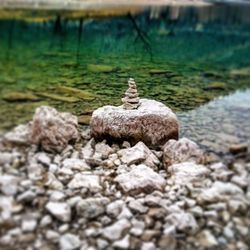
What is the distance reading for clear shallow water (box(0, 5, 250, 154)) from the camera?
7.14 metres

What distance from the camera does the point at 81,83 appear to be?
899 cm

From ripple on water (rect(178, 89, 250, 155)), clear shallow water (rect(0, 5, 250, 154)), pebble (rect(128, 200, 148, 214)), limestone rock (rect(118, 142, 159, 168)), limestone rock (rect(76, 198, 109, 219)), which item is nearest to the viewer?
limestone rock (rect(76, 198, 109, 219))

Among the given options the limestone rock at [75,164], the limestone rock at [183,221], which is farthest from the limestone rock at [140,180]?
the limestone rock at [183,221]

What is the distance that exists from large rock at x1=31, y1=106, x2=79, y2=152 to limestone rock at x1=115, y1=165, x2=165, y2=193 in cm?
105

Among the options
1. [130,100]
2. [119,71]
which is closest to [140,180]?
[130,100]

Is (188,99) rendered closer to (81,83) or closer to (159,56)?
(81,83)

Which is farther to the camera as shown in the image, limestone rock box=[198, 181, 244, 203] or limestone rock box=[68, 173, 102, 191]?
limestone rock box=[68, 173, 102, 191]

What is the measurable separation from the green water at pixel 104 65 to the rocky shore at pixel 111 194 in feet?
2.28

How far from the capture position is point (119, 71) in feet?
34.1

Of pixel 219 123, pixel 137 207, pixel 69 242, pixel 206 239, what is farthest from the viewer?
pixel 219 123

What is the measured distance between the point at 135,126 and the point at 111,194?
170 centimetres

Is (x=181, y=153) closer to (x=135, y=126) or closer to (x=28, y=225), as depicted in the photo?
(x=135, y=126)

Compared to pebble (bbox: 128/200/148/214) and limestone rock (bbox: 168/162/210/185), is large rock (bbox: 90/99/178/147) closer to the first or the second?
limestone rock (bbox: 168/162/210/185)

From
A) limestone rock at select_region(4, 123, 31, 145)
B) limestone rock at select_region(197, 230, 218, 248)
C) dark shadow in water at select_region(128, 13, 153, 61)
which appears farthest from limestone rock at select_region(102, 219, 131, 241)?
dark shadow in water at select_region(128, 13, 153, 61)
